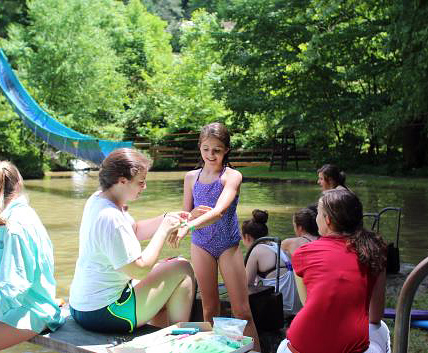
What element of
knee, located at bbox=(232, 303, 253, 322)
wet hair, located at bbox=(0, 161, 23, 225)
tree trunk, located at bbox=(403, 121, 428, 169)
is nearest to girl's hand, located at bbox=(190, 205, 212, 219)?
knee, located at bbox=(232, 303, 253, 322)

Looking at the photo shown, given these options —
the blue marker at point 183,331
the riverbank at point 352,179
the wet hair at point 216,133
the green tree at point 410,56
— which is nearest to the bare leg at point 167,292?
the blue marker at point 183,331


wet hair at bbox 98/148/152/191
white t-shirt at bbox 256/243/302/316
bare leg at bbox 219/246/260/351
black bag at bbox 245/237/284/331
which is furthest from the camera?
white t-shirt at bbox 256/243/302/316

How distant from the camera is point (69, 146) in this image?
21.0 meters

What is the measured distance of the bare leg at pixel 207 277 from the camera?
3758mm

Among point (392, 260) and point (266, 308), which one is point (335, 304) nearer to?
point (266, 308)

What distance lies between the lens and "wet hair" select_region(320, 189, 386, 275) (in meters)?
2.68

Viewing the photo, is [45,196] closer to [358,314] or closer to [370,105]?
[370,105]

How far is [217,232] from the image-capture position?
147 inches

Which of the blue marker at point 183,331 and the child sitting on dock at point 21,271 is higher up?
the child sitting on dock at point 21,271

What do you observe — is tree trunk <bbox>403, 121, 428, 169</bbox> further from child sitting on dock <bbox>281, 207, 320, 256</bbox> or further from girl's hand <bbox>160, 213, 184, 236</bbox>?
girl's hand <bbox>160, 213, 184, 236</bbox>

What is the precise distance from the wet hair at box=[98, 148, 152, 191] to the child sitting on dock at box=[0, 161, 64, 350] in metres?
0.43

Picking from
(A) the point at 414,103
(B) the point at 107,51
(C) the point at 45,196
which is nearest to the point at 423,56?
(A) the point at 414,103

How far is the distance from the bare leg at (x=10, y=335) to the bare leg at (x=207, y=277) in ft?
3.24

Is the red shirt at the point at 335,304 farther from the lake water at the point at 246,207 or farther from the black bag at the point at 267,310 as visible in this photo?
the lake water at the point at 246,207
